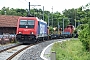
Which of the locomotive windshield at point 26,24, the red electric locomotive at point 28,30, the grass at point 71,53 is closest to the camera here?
the grass at point 71,53

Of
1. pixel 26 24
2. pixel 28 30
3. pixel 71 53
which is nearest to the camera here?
pixel 71 53

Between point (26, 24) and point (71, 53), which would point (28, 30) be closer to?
point (26, 24)

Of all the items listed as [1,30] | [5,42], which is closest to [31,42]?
[5,42]

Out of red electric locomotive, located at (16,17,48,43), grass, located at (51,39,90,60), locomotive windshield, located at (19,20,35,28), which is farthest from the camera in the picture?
locomotive windshield, located at (19,20,35,28)

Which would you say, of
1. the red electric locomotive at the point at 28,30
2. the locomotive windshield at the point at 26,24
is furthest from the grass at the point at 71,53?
the locomotive windshield at the point at 26,24

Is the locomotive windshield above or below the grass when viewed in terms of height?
above

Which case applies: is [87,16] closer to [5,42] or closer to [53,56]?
[53,56]

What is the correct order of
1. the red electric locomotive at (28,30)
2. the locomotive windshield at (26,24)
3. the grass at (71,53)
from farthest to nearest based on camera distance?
1. the locomotive windshield at (26,24)
2. the red electric locomotive at (28,30)
3. the grass at (71,53)

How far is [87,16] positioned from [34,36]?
54.7ft

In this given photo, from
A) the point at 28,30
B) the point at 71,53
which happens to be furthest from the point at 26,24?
the point at 71,53

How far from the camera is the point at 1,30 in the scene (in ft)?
181

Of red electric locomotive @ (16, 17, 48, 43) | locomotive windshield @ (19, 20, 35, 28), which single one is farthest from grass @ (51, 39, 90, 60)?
locomotive windshield @ (19, 20, 35, 28)

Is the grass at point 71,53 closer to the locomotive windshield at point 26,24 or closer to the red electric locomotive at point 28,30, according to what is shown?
the red electric locomotive at point 28,30

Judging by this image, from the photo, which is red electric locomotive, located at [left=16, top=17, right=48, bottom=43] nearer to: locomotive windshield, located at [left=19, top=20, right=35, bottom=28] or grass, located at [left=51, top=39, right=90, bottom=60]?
locomotive windshield, located at [left=19, top=20, right=35, bottom=28]
